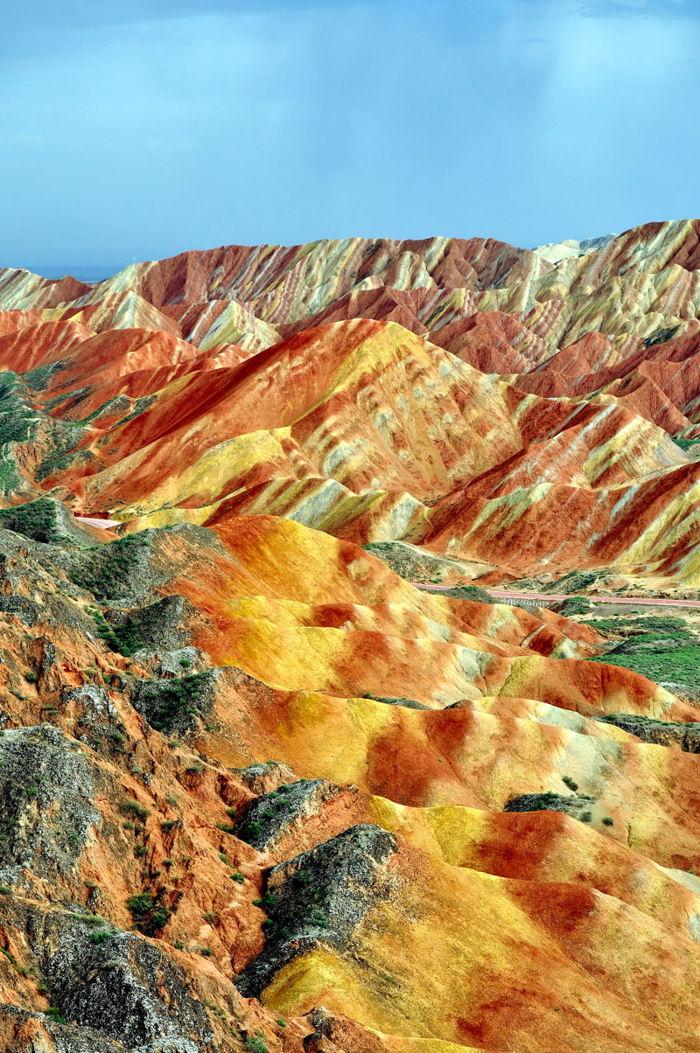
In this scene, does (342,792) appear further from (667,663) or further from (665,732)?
(667,663)

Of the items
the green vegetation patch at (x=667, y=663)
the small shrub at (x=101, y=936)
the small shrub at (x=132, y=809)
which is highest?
the small shrub at (x=101, y=936)

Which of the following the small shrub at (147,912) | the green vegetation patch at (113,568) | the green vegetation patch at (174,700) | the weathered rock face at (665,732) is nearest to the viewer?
the small shrub at (147,912)

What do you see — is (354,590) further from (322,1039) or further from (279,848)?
(322,1039)

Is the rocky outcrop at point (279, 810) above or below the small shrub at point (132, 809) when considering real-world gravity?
below

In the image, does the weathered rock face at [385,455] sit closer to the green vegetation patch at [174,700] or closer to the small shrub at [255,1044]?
the green vegetation patch at [174,700]

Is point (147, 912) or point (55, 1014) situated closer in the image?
point (55, 1014)

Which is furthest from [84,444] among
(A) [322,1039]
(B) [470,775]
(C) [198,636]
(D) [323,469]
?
(A) [322,1039]

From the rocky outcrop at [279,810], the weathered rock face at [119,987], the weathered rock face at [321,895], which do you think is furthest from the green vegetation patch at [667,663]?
the weathered rock face at [119,987]

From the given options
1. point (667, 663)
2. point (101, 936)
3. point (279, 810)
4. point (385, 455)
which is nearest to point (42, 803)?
point (101, 936)

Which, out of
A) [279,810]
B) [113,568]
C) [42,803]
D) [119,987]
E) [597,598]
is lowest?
[597,598]

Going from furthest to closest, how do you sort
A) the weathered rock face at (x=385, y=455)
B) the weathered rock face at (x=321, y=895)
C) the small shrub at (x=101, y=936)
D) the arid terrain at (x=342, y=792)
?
the weathered rock face at (x=385, y=455) → the weathered rock face at (x=321, y=895) → the arid terrain at (x=342, y=792) → the small shrub at (x=101, y=936)

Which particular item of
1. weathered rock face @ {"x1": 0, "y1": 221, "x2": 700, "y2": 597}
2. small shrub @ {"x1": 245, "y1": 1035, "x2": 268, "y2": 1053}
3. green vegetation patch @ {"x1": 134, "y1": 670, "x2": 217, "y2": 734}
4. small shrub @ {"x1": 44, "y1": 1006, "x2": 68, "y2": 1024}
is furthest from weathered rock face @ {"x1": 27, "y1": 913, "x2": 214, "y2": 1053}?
weathered rock face @ {"x1": 0, "y1": 221, "x2": 700, "y2": 597}
